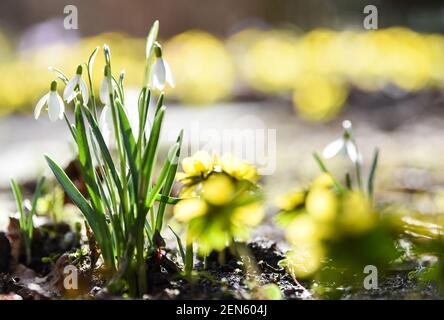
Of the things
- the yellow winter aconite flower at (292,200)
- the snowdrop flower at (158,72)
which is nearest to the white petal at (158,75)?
the snowdrop flower at (158,72)

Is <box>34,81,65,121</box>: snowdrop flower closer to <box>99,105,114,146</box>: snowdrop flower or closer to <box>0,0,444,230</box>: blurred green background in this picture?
<box>99,105,114,146</box>: snowdrop flower

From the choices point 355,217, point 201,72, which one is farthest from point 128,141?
point 201,72

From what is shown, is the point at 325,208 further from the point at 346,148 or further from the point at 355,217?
the point at 346,148

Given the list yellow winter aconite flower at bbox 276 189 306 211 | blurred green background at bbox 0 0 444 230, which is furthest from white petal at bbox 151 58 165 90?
blurred green background at bbox 0 0 444 230

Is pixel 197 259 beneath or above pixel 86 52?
beneath

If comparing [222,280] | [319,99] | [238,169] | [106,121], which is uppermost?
[319,99]

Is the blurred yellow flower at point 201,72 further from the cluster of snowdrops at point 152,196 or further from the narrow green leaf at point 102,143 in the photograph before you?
the narrow green leaf at point 102,143
